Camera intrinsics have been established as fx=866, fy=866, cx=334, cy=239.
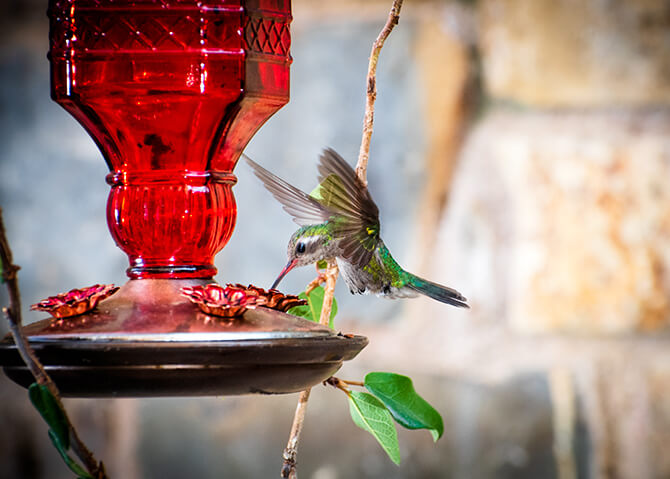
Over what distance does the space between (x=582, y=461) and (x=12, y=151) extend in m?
1.14

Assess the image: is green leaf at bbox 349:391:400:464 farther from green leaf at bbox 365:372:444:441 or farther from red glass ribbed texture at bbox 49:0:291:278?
red glass ribbed texture at bbox 49:0:291:278

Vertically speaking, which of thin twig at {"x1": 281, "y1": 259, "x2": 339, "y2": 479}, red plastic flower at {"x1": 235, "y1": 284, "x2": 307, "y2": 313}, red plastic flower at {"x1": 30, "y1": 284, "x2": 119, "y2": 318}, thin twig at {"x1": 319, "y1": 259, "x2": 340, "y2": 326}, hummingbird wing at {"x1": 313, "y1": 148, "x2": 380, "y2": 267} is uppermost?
hummingbird wing at {"x1": 313, "y1": 148, "x2": 380, "y2": 267}

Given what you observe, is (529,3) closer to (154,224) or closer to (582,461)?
(582,461)

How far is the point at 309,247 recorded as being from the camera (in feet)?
3.17

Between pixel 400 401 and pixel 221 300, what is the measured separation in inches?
8.4

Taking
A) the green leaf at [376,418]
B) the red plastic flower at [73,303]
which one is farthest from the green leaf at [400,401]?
the red plastic flower at [73,303]

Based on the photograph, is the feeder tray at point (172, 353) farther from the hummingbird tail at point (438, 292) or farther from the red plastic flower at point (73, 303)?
the hummingbird tail at point (438, 292)

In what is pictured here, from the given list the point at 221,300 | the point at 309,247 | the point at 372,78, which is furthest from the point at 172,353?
the point at 309,247

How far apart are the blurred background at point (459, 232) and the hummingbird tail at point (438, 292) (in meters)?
0.40

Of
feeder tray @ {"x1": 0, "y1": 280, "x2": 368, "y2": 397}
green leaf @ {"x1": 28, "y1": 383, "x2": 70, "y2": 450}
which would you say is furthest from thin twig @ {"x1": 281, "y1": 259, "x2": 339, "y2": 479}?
green leaf @ {"x1": 28, "y1": 383, "x2": 70, "y2": 450}

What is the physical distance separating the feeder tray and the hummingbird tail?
0.44 meters

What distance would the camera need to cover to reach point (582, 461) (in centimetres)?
149

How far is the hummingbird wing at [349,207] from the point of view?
2.61 feet

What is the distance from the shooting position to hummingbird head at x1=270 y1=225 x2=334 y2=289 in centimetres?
96
